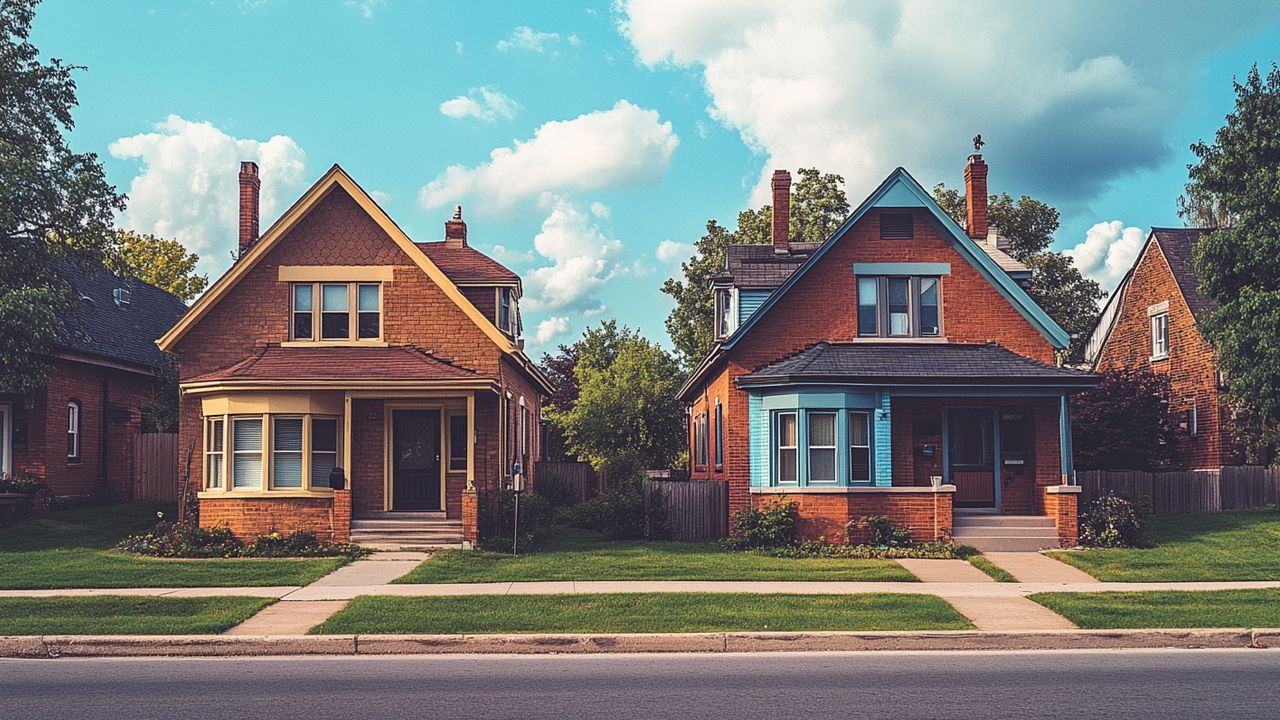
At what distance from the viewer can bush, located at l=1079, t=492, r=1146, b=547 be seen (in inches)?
846

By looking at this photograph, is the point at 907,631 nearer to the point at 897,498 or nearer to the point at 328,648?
the point at 328,648

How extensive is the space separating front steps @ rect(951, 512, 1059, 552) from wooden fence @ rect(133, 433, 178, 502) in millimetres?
19450

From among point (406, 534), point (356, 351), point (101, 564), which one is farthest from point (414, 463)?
point (101, 564)

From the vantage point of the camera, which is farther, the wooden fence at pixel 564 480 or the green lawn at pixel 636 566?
the wooden fence at pixel 564 480

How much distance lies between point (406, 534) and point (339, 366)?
3.67 m

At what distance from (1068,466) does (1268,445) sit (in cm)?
986

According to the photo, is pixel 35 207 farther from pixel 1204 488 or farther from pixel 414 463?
pixel 1204 488

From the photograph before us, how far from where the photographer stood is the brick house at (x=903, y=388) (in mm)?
21969

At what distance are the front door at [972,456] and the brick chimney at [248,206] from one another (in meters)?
16.4

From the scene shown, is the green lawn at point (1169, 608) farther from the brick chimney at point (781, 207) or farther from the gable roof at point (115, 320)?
the gable roof at point (115, 320)

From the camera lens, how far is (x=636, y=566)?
733 inches

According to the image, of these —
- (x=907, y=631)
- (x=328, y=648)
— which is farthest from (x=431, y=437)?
(x=907, y=631)

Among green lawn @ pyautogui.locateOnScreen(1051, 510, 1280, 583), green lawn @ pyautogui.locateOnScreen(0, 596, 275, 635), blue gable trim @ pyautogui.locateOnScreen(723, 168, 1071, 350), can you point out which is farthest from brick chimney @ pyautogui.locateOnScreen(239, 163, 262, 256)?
green lawn @ pyautogui.locateOnScreen(1051, 510, 1280, 583)

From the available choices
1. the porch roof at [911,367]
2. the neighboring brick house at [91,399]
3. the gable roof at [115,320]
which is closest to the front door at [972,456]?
the porch roof at [911,367]
